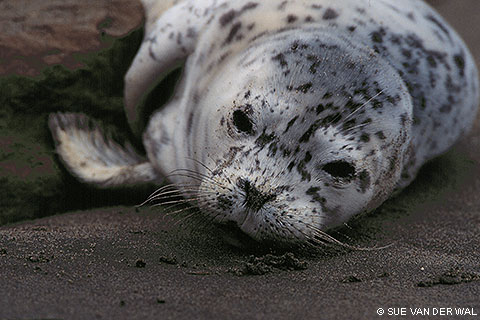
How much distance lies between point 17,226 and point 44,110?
0.78 metres

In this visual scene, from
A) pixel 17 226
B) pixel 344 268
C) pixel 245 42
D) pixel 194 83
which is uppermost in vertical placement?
pixel 245 42

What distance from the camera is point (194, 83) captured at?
3.11 meters

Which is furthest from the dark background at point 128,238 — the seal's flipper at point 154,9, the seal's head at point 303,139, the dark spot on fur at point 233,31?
the dark spot on fur at point 233,31

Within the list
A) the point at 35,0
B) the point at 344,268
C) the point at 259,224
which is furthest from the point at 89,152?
the point at 344,268

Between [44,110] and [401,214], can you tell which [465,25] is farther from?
[44,110]

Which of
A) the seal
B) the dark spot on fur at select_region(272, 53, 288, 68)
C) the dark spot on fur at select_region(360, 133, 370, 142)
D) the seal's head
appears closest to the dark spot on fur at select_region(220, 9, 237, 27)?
A: the seal

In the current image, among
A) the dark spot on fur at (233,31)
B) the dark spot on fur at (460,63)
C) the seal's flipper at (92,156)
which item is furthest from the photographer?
the dark spot on fur at (460,63)

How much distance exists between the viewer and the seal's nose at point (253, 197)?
2184 millimetres

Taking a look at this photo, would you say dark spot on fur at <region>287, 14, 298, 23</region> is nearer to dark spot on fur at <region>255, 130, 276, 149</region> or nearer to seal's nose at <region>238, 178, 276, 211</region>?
dark spot on fur at <region>255, 130, 276, 149</region>

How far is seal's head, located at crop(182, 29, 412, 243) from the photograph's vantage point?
226 cm

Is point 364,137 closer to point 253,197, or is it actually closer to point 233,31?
point 253,197

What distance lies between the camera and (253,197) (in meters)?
2.18

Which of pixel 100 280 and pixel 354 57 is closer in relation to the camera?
pixel 100 280

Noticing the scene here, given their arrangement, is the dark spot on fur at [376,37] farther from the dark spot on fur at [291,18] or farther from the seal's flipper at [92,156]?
the seal's flipper at [92,156]
